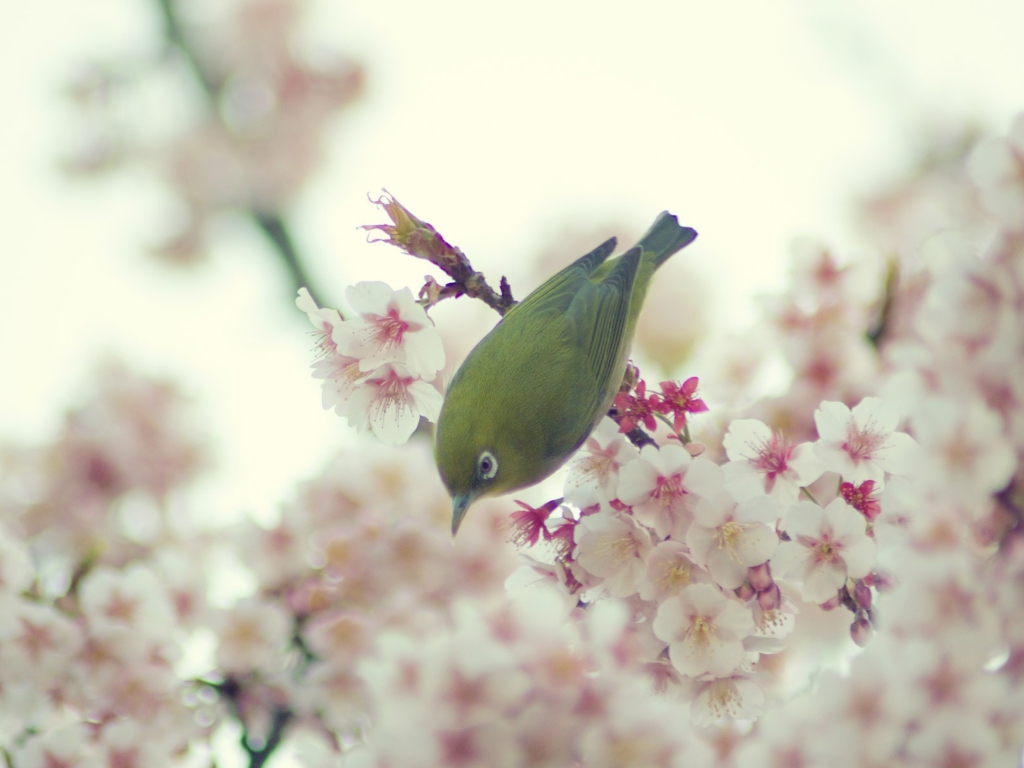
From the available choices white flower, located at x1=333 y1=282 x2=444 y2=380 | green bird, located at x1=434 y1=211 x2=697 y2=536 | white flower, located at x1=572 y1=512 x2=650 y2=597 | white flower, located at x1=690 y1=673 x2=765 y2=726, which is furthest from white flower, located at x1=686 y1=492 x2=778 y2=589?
green bird, located at x1=434 y1=211 x2=697 y2=536

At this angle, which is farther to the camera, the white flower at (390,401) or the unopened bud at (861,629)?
the white flower at (390,401)

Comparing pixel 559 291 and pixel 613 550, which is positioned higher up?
pixel 613 550

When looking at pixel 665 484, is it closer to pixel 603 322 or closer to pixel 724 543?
pixel 724 543

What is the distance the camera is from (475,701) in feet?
4.27

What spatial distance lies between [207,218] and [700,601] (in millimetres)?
5616

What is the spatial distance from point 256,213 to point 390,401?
13.4 feet

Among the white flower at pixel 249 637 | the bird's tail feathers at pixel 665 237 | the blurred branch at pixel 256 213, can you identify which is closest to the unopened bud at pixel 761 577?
the white flower at pixel 249 637

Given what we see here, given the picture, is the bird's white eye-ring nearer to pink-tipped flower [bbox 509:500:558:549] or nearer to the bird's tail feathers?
pink-tipped flower [bbox 509:500:558:549]

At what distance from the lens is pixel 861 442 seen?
175 cm

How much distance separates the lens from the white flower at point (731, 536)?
165 centimetres

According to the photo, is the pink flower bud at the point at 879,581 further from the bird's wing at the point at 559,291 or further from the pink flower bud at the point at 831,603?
the bird's wing at the point at 559,291

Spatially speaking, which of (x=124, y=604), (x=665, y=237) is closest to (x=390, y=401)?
(x=124, y=604)

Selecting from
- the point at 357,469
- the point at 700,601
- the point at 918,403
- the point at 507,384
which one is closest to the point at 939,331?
the point at 918,403

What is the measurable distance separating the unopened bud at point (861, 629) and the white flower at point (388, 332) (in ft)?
3.00
